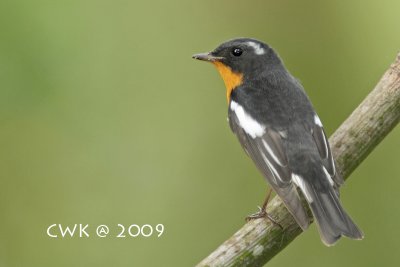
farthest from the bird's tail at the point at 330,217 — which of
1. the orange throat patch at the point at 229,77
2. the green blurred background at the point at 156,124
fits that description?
the orange throat patch at the point at 229,77

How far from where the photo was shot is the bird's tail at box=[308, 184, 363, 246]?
168 inches

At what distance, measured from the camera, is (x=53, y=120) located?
224 inches

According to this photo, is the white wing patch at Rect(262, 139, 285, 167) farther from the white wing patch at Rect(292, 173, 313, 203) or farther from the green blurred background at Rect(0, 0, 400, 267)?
the green blurred background at Rect(0, 0, 400, 267)

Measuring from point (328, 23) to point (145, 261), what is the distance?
6.67ft

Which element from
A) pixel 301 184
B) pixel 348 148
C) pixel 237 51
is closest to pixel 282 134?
pixel 301 184

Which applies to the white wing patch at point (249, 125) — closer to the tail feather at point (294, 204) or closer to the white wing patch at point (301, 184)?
the white wing patch at point (301, 184)

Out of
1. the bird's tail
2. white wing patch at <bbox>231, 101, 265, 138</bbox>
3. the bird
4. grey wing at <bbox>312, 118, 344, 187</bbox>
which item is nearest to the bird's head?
the bird

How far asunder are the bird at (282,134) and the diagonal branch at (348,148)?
0.08 metres

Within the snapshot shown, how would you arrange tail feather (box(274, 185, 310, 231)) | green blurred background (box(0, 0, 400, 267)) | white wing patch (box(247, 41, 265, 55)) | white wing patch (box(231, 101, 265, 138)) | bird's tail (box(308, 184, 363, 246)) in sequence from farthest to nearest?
1. green blurred background (box(0, 0, 400, 267))
2. white wing patch (box(247, 41, 265, 55))
3. white wing patch (box(231, 101, 265, 138))
4. bird's tail (box(308, 184, 363, 246))
5. tail feather (box(274, 185, 310, 231))

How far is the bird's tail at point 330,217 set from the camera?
4.26 meters

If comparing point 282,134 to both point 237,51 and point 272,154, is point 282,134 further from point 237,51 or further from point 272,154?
point 237,51

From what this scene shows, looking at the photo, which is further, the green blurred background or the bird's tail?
the green blurred background

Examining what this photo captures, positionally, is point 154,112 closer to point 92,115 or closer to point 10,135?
point 92,115

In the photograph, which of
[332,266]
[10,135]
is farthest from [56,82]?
[332,266]
